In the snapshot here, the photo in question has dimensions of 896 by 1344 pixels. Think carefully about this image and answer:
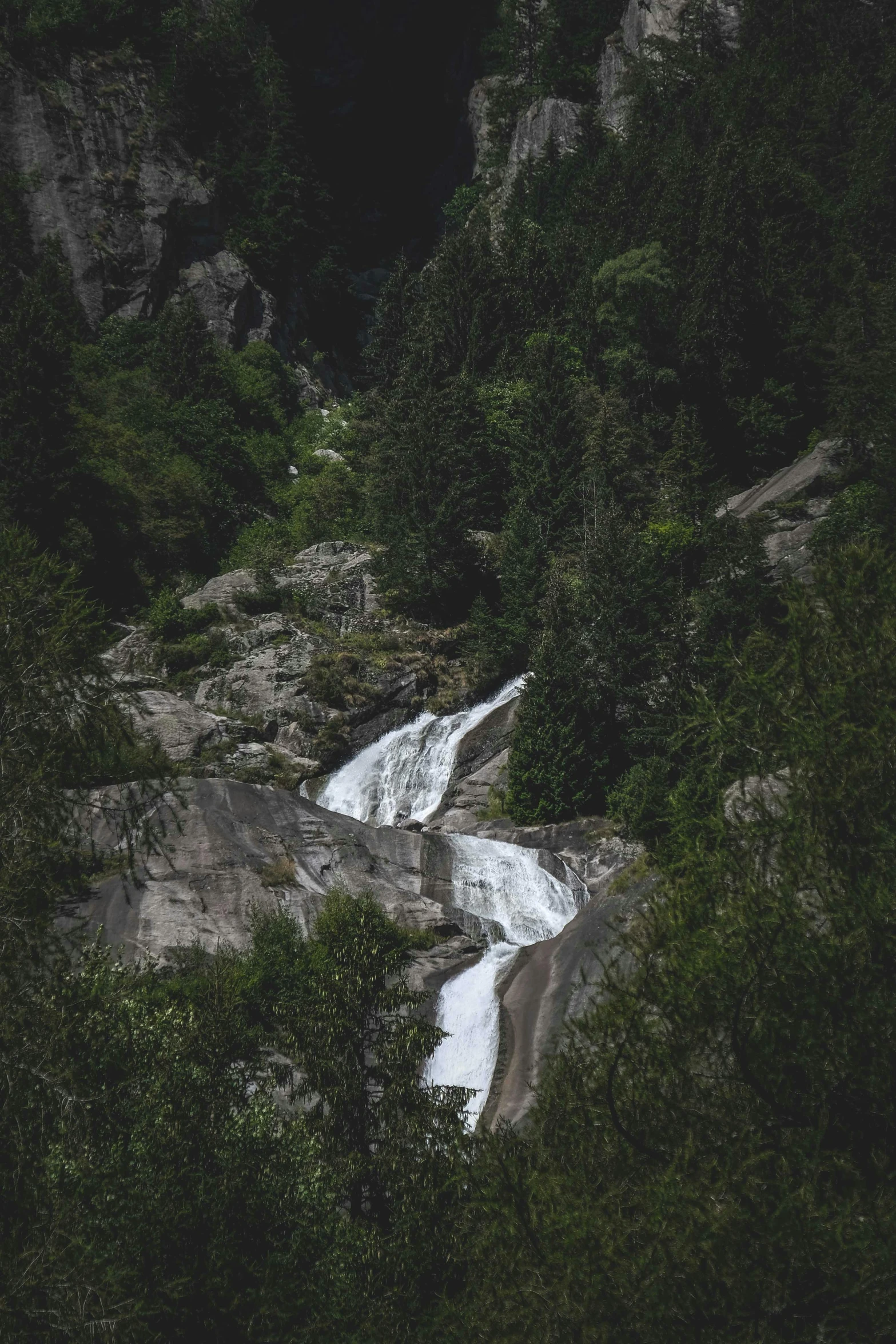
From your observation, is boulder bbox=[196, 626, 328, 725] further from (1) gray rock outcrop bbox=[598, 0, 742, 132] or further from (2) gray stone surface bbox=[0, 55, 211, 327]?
(1) gray rock outcrop bbox=[598, 0, 742, 132]

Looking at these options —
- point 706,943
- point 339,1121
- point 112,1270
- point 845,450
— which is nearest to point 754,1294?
point 706,943

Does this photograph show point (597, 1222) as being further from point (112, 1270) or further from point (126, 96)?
point (126, 96)

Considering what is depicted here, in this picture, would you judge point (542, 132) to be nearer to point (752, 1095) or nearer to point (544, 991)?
point (544, 991)

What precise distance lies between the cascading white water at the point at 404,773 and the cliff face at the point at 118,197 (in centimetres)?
3398

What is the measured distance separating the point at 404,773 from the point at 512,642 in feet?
23.9

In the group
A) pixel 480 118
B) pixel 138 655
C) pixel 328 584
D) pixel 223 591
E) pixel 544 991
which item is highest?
pixel 480 118

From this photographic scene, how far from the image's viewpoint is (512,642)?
39.9 metres

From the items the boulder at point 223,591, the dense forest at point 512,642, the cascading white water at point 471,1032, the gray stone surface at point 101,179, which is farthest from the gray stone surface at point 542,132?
the cascading white water at point 471,1032

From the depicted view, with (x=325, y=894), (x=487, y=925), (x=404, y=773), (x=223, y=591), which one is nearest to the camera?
(x=325, y=894)

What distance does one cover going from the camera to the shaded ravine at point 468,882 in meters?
21.1

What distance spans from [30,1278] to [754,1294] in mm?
5478

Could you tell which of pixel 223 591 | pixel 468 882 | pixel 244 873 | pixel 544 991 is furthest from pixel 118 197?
pixel 544 991

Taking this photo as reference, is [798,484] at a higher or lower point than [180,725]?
higher

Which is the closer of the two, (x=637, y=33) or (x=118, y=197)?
(x=118, y=197)
